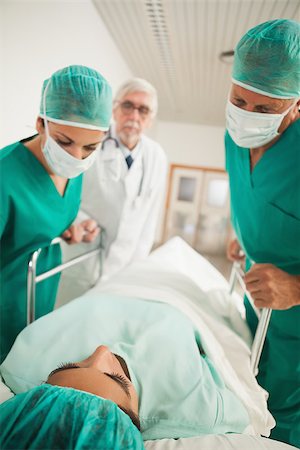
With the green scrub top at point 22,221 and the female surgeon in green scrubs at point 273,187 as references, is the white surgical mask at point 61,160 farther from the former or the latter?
the female surgeon in green scrubs at point 273,187

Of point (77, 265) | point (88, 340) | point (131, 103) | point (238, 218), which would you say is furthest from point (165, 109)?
point (88, 340)

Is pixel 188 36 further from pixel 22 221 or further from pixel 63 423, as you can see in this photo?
pixel 63 423

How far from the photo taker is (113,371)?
2.32ft

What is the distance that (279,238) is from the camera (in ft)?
2.80

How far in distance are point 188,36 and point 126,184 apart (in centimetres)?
69

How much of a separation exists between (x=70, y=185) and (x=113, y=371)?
0.62 metres

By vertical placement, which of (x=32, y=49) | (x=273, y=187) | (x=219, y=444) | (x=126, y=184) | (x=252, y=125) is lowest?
(x=219, y=444)

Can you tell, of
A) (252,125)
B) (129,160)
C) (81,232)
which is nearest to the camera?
(252,125)

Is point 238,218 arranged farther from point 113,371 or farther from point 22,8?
point 22,8

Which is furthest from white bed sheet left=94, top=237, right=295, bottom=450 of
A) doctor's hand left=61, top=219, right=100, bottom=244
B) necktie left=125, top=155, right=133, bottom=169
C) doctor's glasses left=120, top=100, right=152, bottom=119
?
doctor's glasses left=120, top=100, right=152, bottom=119

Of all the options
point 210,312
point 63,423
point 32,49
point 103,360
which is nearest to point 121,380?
point 103,360

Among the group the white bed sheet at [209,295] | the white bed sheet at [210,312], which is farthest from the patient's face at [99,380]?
the white bed sheet at [210,312]

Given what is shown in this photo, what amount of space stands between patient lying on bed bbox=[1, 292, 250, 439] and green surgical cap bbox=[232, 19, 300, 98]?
0.73 m

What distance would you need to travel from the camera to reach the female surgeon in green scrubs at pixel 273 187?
664 mm
